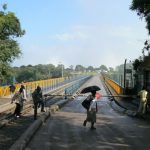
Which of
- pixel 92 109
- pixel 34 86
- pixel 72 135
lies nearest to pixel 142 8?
pixel 92 109

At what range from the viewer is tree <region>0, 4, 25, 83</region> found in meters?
43.8

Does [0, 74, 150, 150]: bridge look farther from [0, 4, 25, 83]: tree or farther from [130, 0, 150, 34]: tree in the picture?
[0, 4, 25, 83]: tree

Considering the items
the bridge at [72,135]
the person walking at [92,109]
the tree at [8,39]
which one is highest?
the tree at [8,39]

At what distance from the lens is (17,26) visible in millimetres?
48031

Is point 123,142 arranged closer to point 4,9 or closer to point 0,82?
point 0,82

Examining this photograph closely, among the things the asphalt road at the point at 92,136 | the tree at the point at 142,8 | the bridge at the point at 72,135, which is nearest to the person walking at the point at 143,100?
the bridge at the point at 72,135

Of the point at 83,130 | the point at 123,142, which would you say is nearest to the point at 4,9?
the point at 83,130

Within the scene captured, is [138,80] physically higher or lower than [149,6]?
lower

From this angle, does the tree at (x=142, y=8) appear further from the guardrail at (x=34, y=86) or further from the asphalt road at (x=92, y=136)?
the guardrail at (x=34, y=86)

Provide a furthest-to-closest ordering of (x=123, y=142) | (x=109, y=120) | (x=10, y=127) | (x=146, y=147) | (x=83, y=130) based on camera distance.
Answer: (x=109, y=120)
(x=10, y=127)
(x=83, y=130)
(x=123, y=142)
(x=146, y=147)

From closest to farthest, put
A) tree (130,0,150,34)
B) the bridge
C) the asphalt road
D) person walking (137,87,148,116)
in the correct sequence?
the asphalt road < the bridge < person walking (137,87,148,116) < tree (130,0,150,34)

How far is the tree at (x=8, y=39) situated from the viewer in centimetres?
4378

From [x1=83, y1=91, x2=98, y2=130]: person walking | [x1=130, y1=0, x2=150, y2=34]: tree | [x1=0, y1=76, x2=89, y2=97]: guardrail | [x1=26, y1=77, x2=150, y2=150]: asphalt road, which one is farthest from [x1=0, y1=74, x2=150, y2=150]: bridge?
[x1=0, y1=76, x2=89, y2=97]: guardrail

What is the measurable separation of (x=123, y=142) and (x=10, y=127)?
6526 millimetres
